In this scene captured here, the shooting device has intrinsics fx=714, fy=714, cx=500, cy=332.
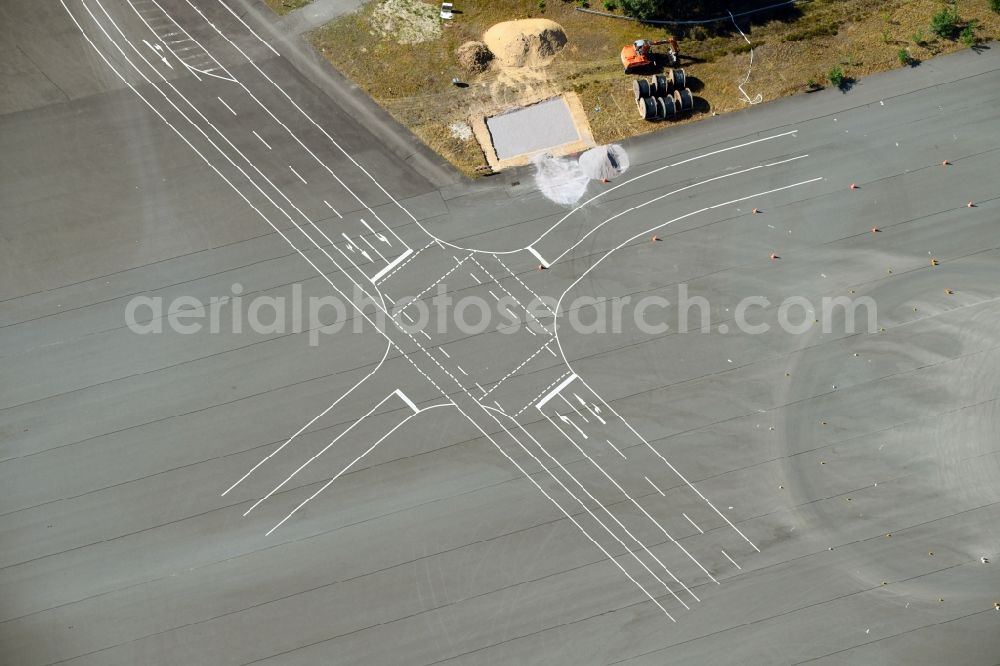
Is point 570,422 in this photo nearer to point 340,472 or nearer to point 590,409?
point 590,409

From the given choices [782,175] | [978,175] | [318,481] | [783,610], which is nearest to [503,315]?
[318,481]

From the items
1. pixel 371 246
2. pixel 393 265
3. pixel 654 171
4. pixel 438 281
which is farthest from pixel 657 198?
pixel 371 246

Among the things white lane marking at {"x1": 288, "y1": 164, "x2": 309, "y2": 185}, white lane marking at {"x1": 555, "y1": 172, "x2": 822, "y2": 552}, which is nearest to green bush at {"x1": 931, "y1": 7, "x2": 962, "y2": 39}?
white lane marking at {"x1": 555, "y1": 172, "x2": 822, "y2": 552}

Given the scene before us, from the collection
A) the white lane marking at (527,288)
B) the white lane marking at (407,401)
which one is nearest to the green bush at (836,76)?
the white lane marking at (527,288)

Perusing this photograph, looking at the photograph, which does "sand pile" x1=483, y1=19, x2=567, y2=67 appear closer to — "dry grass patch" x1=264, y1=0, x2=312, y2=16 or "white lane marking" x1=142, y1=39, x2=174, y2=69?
"dry grass patch" x1=264, y1=0, x2=312, y2=16

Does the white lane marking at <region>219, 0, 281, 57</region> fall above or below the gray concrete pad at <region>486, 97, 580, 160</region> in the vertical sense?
above

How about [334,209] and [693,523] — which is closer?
[693,523]
